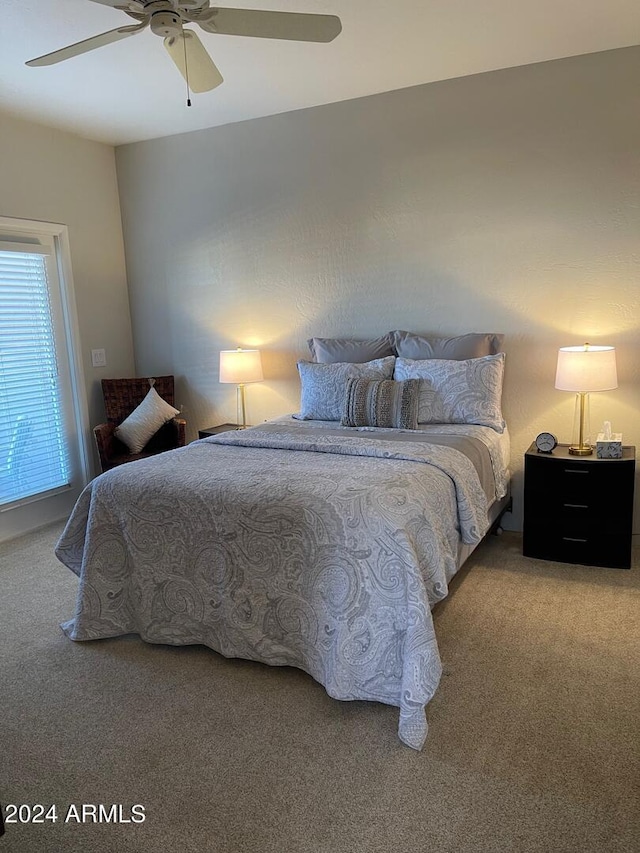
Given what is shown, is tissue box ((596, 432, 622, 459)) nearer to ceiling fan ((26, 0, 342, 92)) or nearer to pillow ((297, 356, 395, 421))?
pillow ((297, 356, 395, 421))

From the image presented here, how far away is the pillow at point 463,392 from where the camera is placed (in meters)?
3.46

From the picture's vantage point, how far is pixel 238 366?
429 centimetres

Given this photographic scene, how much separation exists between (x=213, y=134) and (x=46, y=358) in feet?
6.52

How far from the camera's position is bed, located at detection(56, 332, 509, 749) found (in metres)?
2.09

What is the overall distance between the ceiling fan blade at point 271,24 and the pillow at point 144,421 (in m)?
2.73

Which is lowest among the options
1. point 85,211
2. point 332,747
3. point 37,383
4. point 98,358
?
point 332,747

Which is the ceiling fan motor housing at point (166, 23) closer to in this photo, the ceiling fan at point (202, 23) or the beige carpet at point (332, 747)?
the ceiling fan at point (202, 23)

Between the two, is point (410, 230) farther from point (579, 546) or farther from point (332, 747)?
point (332, 747)

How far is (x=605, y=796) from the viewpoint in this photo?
5.68 feet

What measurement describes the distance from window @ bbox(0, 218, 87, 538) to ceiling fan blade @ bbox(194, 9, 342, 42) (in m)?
2.46

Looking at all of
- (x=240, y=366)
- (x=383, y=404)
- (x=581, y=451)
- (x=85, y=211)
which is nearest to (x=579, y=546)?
(x=581, y=451)

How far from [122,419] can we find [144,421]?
1.11ft

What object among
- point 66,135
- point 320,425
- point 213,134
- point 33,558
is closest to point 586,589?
point 320,425

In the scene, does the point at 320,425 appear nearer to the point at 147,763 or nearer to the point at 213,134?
the point at 147,763
